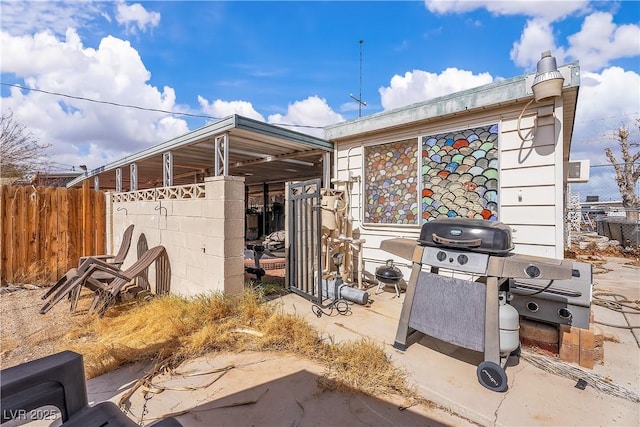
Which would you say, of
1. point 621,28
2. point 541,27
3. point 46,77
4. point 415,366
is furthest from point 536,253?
point 46,77

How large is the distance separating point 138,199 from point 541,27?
7.97 m

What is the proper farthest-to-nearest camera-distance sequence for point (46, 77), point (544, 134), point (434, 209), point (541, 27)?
point (46, 77)
point (541, 27)
point (434, 209)
point (544, 134)

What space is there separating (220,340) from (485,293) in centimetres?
257

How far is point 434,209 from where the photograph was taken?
14.3 feet

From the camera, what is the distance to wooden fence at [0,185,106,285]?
5531 millimetres

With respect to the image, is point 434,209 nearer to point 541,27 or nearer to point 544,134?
point 544,134

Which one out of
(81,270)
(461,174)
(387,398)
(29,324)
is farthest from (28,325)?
(461,174)

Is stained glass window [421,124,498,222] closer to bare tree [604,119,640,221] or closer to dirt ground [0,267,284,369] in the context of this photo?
dirt ground [0,267,284,369]

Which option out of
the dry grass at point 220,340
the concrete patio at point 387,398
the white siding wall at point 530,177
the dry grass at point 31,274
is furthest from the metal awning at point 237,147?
the concrete patio at point 387,398

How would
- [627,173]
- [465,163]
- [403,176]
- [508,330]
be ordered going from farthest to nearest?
[627,173], [403,176], [465,163], [508,330]

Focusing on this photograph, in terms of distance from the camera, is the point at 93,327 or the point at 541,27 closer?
the point at 93,327

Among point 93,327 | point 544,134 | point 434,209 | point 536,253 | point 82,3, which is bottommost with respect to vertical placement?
point 93,327

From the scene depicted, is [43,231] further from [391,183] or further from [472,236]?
[472,236]

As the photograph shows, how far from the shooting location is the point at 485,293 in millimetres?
2438
